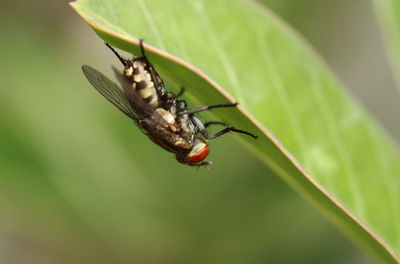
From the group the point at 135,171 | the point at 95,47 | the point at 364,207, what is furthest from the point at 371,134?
the point at 95,47

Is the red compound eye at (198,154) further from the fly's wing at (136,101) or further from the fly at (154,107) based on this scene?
the fly's wing at (136,101)

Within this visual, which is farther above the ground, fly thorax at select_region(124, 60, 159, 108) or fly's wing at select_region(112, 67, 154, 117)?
fly thorax at select_region(124, 60, 159, 108)

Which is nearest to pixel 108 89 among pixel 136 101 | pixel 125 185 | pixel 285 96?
pixel 136 101

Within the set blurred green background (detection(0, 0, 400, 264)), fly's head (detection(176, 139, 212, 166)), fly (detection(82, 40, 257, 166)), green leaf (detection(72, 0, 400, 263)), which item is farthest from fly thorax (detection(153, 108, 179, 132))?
blurred green background (detection(0, 0, 400, 264))

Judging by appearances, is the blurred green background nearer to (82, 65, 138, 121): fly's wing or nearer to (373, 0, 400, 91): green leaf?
(82, 65, 138, 121): fly's wing

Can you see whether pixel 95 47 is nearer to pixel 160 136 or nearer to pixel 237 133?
pixel 160 136

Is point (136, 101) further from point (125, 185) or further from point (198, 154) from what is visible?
point (125, 185)
